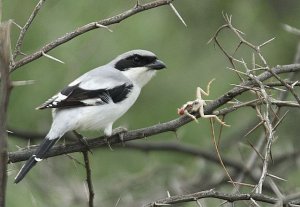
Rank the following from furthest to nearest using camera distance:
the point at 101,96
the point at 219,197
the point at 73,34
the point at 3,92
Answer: the point at 101,96 → the point at 73,34 → the point at 219,197 → the point at 3,92

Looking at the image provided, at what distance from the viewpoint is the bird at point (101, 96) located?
13.4 ft

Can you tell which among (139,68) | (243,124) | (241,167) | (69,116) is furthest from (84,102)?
(243,124)

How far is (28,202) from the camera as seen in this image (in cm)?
438

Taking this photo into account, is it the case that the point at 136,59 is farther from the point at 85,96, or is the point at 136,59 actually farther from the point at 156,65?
the point at 85,96

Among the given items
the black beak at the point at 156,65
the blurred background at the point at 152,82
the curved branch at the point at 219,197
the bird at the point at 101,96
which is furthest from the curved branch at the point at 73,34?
the blurred background at the point at 152,82

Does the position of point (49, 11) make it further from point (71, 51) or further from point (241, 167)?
point (241, 167)

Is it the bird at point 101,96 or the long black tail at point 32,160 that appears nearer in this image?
the long black tail at point 32,160

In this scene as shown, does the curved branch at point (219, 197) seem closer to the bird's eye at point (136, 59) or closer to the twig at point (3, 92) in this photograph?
the twig at point (3, 92)

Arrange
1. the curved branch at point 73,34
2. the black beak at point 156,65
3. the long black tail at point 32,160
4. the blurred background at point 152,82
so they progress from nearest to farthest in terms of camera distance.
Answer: the curved branch at point 73,34, the long black tail at point 32,160, the black beak at point 156,65, the blurred background at point 152,82

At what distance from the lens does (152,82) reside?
738 cm

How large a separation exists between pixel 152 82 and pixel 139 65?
2.53 meters

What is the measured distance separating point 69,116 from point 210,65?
3680 mm

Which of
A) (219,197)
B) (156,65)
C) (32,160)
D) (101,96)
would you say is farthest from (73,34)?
(156,65)

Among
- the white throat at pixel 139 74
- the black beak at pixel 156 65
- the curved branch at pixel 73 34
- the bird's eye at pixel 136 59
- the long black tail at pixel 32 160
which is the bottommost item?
the white throat at pixel 139 74
